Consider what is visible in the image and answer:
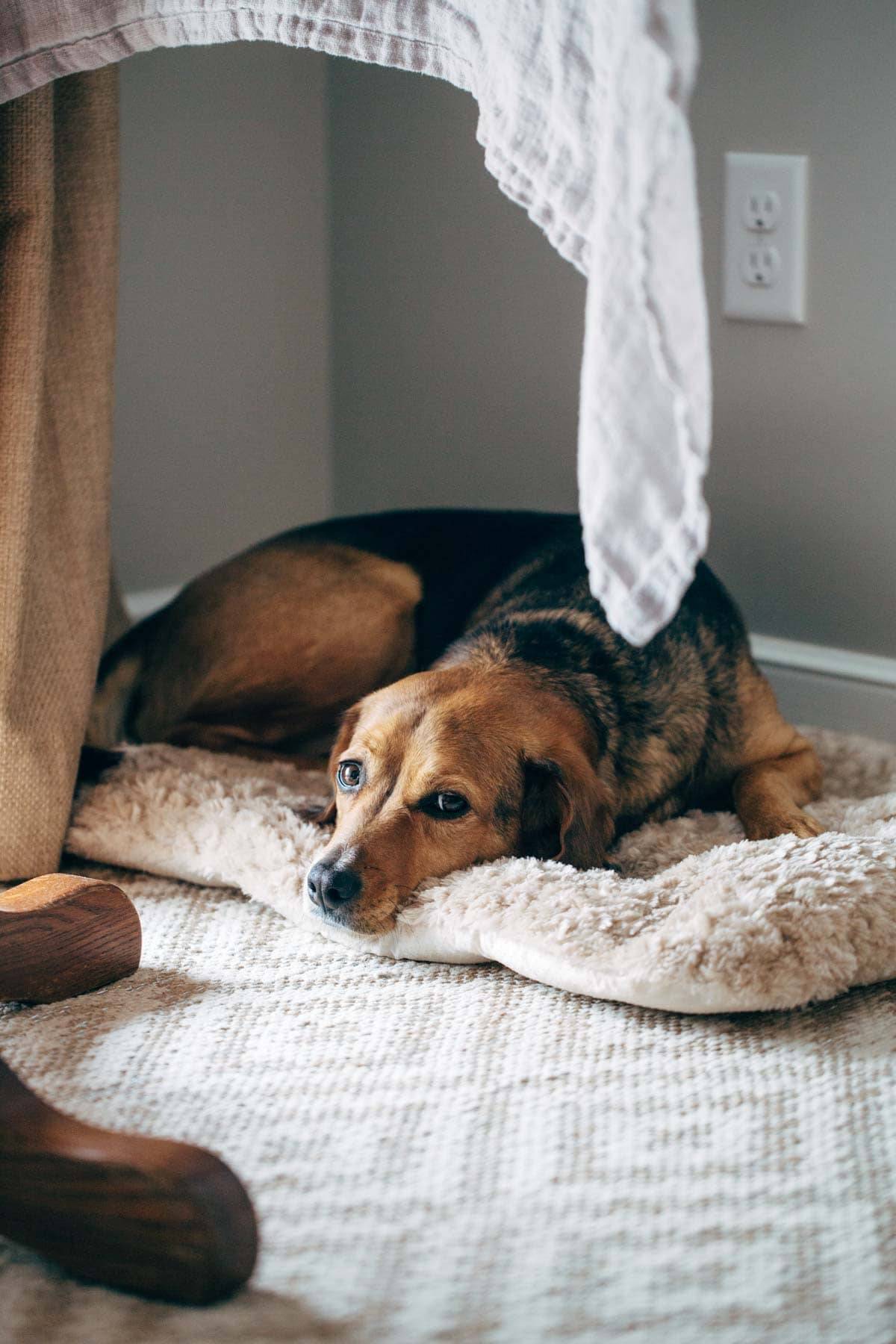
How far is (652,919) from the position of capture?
54.9 inches

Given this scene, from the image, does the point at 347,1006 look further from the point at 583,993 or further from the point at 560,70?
the point at 560,70

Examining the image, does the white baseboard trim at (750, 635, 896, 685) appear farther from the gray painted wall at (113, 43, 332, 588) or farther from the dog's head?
the gray painted wall at (113, 43, 332, 588)

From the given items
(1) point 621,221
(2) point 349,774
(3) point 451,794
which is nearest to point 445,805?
(3) point 451,794

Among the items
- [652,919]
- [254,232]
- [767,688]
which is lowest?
[652,919]

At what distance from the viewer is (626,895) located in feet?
4.70

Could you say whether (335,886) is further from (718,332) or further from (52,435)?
(718,332)

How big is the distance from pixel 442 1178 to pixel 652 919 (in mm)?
406

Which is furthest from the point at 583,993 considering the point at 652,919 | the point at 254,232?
the point at 254,232

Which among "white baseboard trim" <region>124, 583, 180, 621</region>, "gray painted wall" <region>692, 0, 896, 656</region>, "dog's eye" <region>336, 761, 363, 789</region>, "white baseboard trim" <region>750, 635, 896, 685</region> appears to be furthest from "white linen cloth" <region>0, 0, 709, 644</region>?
"white baseboard trim" <region>124, 583, 180, 621</region>

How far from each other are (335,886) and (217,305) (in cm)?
169

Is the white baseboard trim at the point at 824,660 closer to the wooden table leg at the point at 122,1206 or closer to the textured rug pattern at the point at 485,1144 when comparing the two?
the textured rug pattern at the point at 485,1144

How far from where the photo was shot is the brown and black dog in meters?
1.56

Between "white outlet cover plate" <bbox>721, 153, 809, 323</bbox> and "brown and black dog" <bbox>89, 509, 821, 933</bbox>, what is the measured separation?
1.55 ft

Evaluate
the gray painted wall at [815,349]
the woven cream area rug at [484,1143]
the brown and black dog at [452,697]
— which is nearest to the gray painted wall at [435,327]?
the gray painted wall at [815,349]
